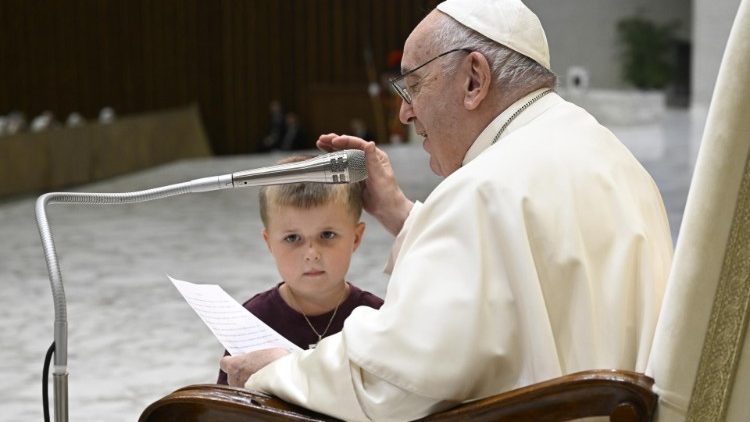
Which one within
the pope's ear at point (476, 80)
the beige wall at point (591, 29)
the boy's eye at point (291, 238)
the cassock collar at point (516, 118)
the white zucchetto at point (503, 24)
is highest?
the white zucchetto at point (503, 24)

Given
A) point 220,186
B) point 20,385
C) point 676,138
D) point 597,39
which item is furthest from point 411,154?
point 220,186

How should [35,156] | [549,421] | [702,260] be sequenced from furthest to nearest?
[35,156], [549,421], [702,260]

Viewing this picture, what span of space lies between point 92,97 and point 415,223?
2062 centimetres

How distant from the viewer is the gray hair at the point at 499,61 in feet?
7.50

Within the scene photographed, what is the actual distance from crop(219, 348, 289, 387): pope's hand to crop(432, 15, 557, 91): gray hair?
64cm

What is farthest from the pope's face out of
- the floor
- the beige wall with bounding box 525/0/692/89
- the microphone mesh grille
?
the beige wall with bounding box 525/0/692/89

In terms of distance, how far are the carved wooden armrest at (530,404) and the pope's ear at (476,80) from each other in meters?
0.63

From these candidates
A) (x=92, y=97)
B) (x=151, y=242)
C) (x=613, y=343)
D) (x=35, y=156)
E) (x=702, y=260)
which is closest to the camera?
(x=702, y=260)

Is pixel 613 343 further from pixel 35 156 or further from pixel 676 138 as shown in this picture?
pixel 676 138

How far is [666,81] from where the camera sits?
22.1 metres

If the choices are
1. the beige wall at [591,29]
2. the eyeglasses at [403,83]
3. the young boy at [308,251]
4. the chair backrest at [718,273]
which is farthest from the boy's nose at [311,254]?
the beige wall at [591,29]

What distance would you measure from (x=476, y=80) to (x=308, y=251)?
2.50 feet

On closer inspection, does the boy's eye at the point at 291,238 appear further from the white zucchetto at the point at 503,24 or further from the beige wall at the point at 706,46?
the beige wall at the point at 706,46

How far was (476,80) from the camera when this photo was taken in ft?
7.50
